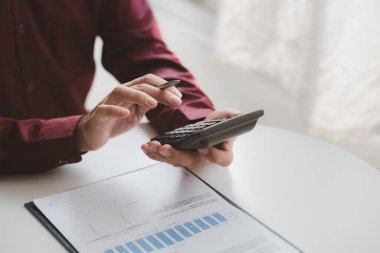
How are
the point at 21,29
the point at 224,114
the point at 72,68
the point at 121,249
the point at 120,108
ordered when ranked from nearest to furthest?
the point at 121,249, the point at 120,108, the point at 224,114, the point at 21,29, the point at 72,68

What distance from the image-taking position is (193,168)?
87cm

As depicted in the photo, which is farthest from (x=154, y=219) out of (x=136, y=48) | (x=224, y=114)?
(x=136, y=48)

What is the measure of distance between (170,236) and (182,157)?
16 centimetres

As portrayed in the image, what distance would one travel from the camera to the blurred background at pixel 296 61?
1122 mm

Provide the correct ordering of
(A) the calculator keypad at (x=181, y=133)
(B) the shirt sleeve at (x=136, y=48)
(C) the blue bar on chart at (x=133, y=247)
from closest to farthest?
1. (C) the blue bar on chart at (x=133, y=247)
2. (A) the calculator keypad at (x=181, y=133)
3. (B) the shirt sleeve at (x=136, y=48)

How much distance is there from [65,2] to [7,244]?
24.6 inches

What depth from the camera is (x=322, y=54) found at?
3.86 ft

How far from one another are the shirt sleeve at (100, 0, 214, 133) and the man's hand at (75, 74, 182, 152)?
0.43ft

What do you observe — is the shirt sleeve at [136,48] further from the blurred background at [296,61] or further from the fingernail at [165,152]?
the blurred background at [296,61]

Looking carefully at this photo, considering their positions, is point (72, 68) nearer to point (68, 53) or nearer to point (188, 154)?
point (68, 53)

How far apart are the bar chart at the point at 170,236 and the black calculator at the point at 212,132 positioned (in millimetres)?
105

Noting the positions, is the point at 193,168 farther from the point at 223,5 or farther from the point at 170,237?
the point at 223,5

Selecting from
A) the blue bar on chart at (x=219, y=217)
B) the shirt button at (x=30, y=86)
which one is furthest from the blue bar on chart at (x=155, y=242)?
the shirt button at (x=30, y=86)

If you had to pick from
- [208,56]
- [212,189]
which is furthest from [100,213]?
[208,56]
